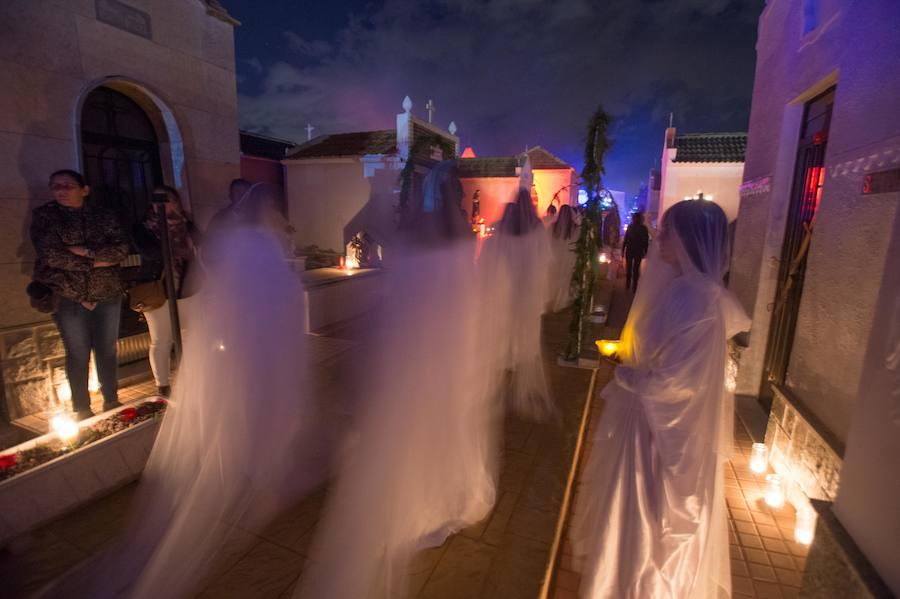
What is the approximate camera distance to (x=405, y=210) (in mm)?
3182

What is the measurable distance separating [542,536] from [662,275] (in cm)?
195

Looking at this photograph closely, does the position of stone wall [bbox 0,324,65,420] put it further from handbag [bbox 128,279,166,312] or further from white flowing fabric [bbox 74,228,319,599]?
white flowing fabric [bbox 74,228,319,599]

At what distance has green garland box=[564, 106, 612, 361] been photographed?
5.12m

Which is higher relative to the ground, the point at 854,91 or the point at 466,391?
the point at 854,91

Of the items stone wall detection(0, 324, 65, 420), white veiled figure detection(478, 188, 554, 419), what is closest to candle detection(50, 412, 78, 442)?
stone wall detection(0, 324, 65, 420)

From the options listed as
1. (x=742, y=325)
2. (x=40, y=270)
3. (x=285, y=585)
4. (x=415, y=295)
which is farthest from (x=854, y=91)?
(x=40, y=270)

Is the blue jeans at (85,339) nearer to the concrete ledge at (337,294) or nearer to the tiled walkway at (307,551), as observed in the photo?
the tiled walkway at (307,551)

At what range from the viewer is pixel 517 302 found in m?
5.75

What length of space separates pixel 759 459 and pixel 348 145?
14.6 metres

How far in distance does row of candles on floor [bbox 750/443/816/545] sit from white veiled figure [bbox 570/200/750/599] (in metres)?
0.91

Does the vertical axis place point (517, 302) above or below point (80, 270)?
below

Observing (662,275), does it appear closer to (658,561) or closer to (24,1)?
(658,561)

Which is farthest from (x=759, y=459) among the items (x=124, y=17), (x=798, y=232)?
(x=124, y=17)

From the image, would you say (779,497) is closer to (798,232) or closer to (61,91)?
(798,232)
